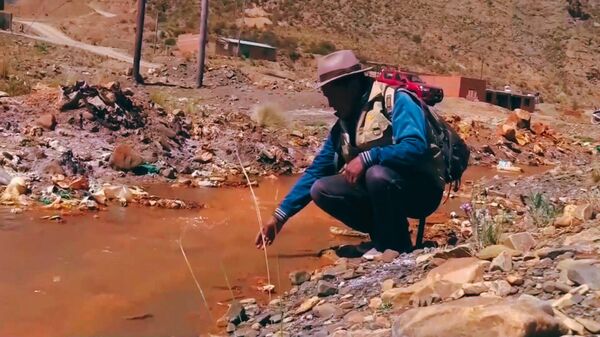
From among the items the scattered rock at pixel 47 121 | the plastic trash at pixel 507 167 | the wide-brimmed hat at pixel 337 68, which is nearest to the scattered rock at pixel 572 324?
the wide-brimmed hat at pixel 337 68

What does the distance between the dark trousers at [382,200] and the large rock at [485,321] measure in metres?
1.44

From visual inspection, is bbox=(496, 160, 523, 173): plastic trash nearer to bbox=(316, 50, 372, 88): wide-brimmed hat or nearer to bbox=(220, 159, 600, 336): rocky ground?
bbox=(220, 159, 600, 336): rocky ground

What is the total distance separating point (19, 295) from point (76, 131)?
4902mm

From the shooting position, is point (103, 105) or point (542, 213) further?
point (103, 105)

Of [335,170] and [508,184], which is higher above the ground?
[335,170]

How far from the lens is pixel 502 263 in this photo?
2.84 meters

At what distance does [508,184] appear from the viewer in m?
8.86

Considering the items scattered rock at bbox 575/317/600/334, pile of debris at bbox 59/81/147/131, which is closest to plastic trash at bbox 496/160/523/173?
pile of debris at bbox 59/81/147/131

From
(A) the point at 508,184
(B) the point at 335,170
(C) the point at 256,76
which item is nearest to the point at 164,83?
(C) the point at 256,76

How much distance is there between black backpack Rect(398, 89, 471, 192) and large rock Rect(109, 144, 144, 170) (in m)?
4.47

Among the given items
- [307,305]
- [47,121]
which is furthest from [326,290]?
[47,121]

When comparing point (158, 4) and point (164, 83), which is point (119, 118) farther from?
point (158, 4)

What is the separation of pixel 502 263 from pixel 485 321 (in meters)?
0.93

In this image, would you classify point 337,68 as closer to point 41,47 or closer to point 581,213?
point 581,213
